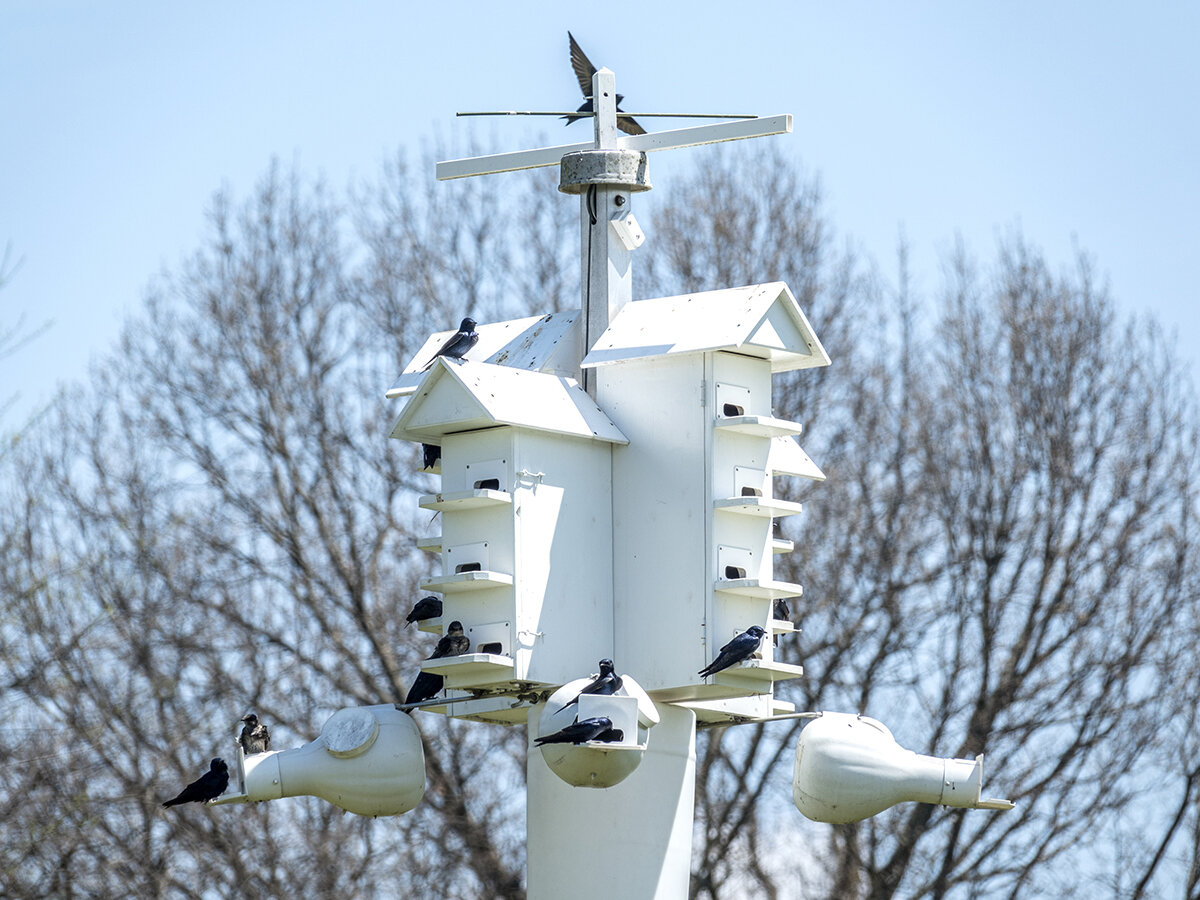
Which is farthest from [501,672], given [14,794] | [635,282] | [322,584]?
[635,282]

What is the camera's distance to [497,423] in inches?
516

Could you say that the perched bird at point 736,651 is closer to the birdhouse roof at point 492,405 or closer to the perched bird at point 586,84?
the birdhouse roof at point 492,405

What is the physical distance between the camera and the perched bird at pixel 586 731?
12.2 m

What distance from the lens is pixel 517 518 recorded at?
13.0m

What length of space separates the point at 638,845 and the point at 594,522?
1.69 meters

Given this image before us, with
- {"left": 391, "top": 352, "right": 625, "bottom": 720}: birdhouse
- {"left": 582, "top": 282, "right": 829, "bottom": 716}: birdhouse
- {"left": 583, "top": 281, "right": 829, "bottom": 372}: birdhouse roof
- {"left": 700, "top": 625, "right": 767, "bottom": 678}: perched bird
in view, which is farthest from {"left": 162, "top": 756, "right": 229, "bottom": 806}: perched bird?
{"left": 583, "top": 281, "right": 829, "bottom": 372}: birdhouse roof

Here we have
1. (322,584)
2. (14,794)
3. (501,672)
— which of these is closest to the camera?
(501,672)

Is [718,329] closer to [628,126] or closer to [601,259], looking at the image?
[601,259]

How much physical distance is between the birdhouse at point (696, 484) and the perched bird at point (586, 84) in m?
1.35

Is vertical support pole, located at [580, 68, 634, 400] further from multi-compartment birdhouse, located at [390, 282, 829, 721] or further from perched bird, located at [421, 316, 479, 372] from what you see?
perched bird, located at [421, 316, 479, 372]

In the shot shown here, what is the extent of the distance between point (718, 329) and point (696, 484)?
833 millimetres

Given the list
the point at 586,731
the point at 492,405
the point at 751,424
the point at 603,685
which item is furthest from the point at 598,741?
the point at 751,424

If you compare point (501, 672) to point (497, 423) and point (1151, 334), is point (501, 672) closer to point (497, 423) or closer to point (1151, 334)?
point (497, 423)

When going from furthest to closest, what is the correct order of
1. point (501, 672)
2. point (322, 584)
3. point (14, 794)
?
point (322, 584), point (14, 794), point (501, 672)
